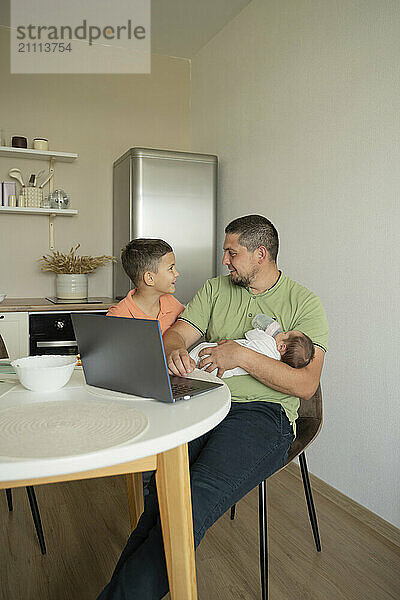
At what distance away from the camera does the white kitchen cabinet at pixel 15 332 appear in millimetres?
3199

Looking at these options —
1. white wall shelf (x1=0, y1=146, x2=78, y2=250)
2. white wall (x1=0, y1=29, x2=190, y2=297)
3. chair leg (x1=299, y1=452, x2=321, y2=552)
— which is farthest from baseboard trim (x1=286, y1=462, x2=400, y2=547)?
white wall shelf (x1=0, y1=146, x2=78, y2=250)

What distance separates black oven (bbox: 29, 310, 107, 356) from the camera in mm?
3293

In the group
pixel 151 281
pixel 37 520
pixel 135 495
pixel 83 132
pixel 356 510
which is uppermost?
pixel 83 132

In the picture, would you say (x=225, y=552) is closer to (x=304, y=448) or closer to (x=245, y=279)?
Result: (x=304, y=448)

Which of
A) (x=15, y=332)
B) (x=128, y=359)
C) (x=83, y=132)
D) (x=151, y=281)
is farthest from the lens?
(x=83, y=132)

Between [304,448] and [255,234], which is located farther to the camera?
[255,234]

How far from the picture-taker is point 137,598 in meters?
1.17

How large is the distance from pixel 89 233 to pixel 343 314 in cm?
217

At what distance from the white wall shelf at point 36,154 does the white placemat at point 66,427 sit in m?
2.73

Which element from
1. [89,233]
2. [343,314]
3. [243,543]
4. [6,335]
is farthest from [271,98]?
[243,543]

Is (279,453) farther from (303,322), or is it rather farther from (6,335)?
(6,335)

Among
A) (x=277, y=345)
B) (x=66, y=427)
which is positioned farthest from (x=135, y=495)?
(x=66, y=427)

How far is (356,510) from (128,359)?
1586 mm

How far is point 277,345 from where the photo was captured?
5.90 feet
